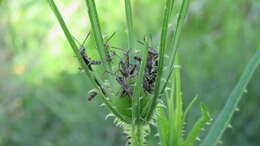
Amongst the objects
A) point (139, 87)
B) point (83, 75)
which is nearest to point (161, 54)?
point (139, 87)

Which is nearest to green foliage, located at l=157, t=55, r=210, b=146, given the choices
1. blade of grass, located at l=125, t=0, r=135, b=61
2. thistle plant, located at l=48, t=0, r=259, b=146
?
thistle plant, located at l=48, t=0, r=259, b=146

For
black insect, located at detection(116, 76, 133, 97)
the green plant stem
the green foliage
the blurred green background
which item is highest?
the blurred green background

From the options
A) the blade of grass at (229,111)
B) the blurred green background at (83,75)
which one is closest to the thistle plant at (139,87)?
the blade of grass at (229,111)

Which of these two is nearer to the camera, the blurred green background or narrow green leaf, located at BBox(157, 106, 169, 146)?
narrow green leaf, located at BBox(157, 106, 169, 146)

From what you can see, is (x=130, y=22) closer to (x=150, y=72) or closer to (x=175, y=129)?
(x=150, y=72)

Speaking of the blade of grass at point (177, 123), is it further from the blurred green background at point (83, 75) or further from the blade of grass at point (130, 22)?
the blurred green background at point (83, 75)

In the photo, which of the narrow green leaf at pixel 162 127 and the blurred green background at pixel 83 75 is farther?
the blurred green background at pixel 83 75

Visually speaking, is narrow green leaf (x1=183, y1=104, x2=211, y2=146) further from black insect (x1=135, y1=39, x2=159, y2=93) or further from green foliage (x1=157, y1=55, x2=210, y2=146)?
black insect (x1=135, y1=39, x2=159, y2=93)

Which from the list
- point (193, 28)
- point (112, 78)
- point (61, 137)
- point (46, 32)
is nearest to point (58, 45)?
point (46, 32)

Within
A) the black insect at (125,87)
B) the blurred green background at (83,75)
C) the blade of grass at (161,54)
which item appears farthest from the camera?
the blurred green background at (83,75)
